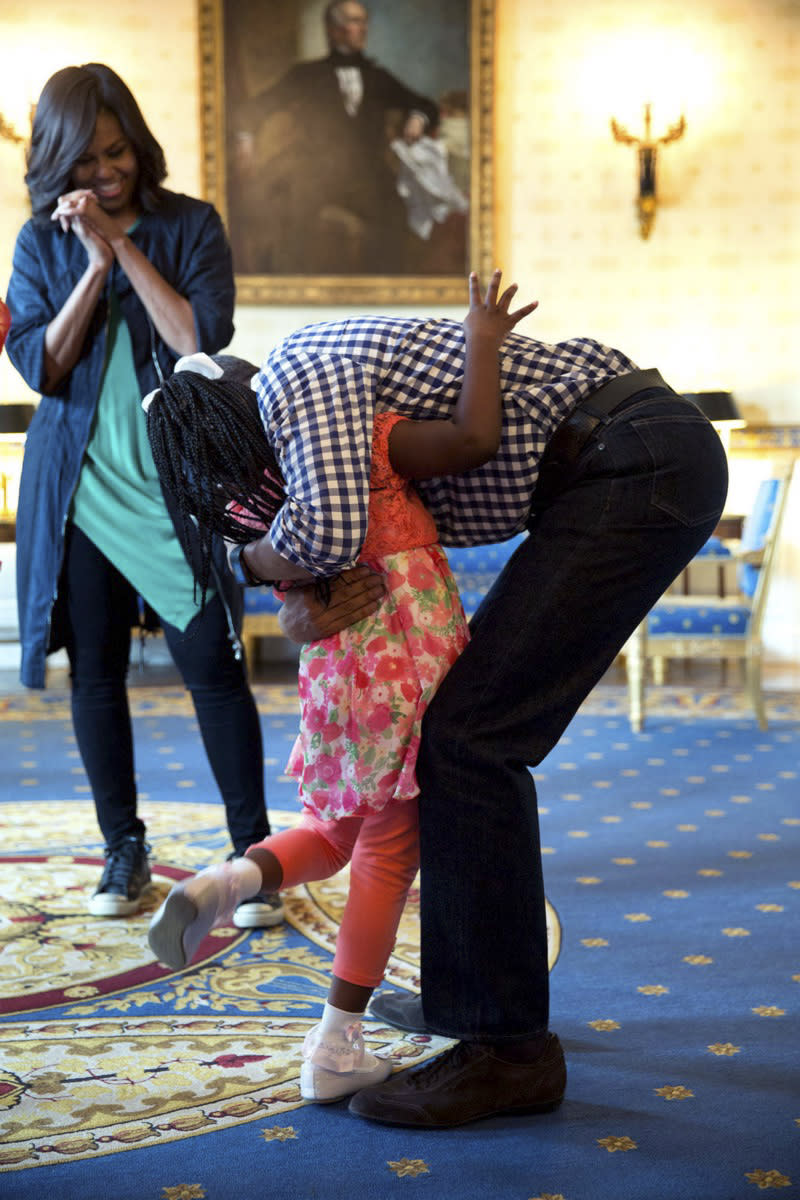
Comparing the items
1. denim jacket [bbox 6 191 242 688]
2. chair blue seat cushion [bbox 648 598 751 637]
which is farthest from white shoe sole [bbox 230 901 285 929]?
chair blue seat cushion [bbox 648 598 751 637]

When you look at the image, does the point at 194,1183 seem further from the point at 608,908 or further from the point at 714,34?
the point at 714,34

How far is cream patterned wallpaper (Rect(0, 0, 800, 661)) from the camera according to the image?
6.62m

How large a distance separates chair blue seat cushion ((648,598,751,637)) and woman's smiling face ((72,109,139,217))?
297 centimetres

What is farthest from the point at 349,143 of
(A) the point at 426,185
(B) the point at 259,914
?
(B) the point at 259,914

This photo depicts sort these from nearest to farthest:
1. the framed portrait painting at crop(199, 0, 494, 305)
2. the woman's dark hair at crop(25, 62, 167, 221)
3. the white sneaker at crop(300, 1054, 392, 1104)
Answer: the white sneaker at crop(300, 1054, 392, 1104), the woman's dark hair at crop(25, 62, 167, 221), the framed portrait painting at crop(199, 0, 494, 305)

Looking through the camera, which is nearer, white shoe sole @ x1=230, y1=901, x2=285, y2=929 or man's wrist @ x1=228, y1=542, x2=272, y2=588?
man's wrist @ x1=228, y1=542, x2=272, y2=588

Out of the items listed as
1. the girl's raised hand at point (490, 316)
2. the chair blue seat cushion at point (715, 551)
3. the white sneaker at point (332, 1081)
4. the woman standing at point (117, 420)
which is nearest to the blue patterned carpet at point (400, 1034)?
the white sneaker at point (332, 1081)

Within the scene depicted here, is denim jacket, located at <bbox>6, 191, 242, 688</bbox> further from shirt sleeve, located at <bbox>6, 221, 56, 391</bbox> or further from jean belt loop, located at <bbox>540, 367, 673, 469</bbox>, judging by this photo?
jean belt loop, located at <bbox>540, 367, 673, 469</bbox>

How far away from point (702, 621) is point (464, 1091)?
3.47m

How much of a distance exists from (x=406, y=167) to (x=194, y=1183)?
5.73m

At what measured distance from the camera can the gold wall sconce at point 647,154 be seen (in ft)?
21.5

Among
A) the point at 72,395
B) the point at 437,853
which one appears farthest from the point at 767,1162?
the point at 72,395

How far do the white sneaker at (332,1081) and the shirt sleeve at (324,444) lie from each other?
0.73 m

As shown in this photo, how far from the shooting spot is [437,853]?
1799mm
